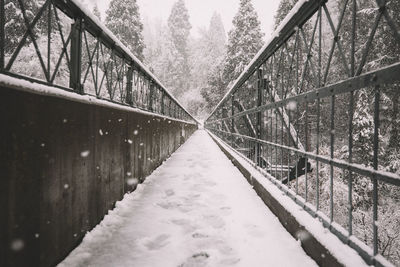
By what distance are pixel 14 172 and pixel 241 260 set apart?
159 cm

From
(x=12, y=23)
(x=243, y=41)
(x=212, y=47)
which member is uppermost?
(x=212, y=47)

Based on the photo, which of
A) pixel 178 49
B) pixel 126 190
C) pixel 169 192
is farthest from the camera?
pixel 178 49

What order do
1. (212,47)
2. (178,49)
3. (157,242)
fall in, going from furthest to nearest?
(212,47)
(178,49)
(157,242)

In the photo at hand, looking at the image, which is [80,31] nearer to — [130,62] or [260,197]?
[130,62]

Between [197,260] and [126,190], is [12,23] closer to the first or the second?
[126,190]

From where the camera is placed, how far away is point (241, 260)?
80.8 inches

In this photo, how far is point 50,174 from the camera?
182cm

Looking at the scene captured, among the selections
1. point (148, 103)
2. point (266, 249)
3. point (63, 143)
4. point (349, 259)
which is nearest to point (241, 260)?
point (266, 249)

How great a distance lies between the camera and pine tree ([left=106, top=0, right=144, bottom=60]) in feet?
117

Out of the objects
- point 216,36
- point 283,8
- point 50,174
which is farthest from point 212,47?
point 50,174

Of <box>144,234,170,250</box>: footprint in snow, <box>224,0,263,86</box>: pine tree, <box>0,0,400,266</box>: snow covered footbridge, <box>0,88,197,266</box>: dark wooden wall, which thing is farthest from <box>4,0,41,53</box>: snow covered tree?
<box>224,0,263,86</box>: pine tree

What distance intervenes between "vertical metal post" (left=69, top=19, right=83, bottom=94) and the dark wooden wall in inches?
10.1

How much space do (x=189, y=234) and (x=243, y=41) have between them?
31849 mm

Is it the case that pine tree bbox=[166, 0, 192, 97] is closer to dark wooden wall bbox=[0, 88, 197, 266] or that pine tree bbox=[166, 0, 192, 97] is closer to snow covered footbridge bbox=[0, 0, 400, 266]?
snow covered footbridge bbox=[0, 0, 400, 266]
